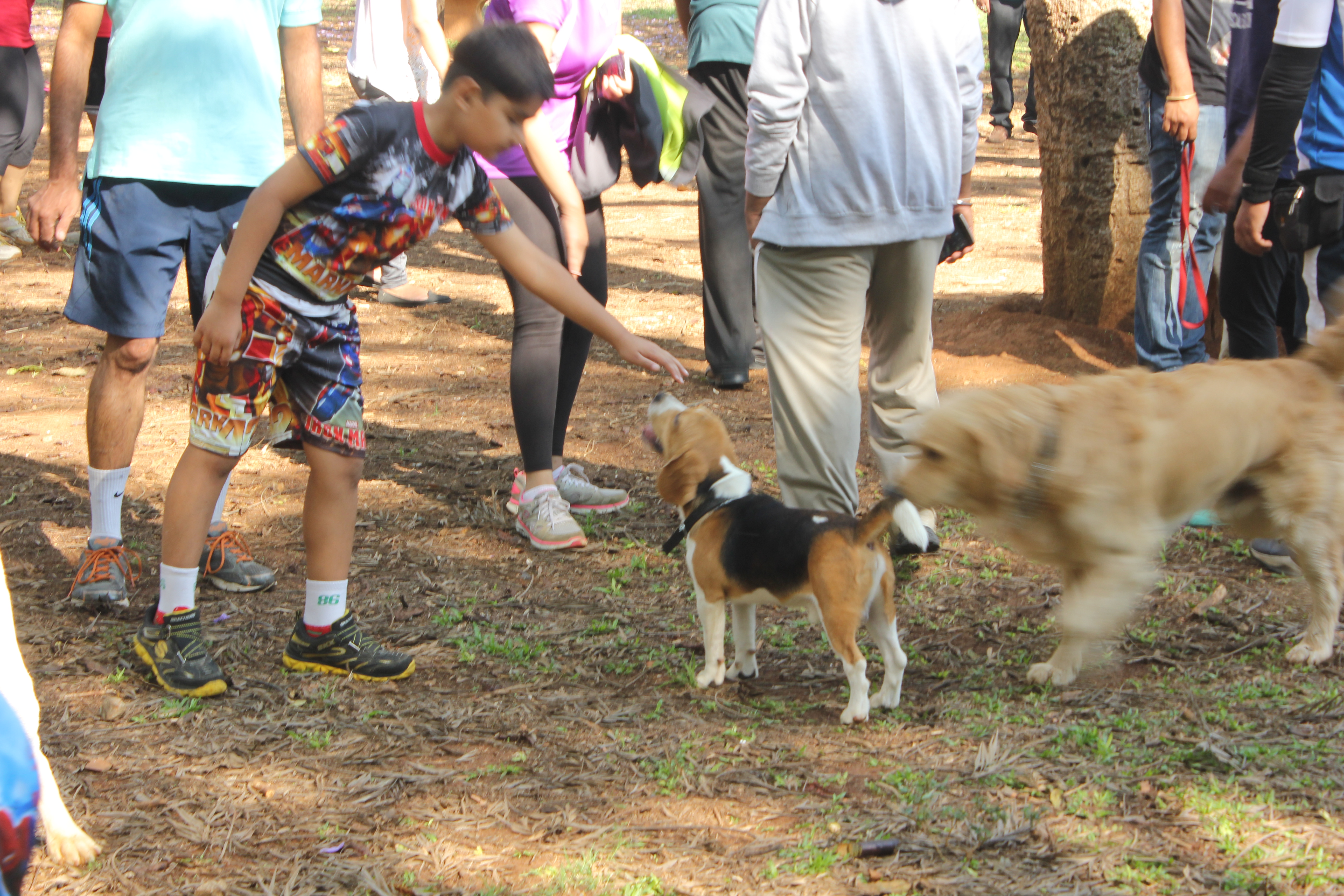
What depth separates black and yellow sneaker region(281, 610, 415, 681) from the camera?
369 centimetres

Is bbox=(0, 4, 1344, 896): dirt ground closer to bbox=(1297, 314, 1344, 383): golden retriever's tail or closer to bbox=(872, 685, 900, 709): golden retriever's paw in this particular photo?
bbox=(872, 685, 900, 709): golden retriever's paw

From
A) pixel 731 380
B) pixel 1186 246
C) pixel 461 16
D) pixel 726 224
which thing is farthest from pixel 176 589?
pixel 1186 246

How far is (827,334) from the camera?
4258 millimetres

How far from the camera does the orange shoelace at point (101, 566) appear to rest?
164 inches

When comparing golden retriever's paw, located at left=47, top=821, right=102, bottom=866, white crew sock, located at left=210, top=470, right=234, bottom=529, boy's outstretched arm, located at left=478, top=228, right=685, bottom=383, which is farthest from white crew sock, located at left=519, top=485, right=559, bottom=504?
golden retriever's paw, located at left=47, top=821, right=102, bottom=866

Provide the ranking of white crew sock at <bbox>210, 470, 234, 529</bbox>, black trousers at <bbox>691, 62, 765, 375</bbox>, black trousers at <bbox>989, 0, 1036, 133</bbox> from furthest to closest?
black trousers at <bbox>989, 0, 1036, 133</bbox>, black trousers at <bbox>691, 62, 765, 375</bbox>, white crew sock at <bbox>210, 470, 234, 529</bbox>

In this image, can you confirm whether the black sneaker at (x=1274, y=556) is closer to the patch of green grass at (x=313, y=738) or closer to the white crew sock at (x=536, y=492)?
the white crew sock at (x=536, y=492)

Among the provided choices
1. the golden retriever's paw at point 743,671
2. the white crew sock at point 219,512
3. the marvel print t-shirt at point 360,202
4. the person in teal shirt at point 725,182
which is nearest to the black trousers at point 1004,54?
the person in teal shirt at point 725,182

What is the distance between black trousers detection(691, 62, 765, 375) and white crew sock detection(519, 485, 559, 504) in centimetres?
213

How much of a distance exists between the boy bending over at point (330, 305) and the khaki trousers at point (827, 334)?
97 cm

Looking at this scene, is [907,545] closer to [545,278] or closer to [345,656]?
[545,278]

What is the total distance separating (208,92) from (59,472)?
7.94 ft

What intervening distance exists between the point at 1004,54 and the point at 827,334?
1208 cm

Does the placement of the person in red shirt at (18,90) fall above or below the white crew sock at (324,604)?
above
